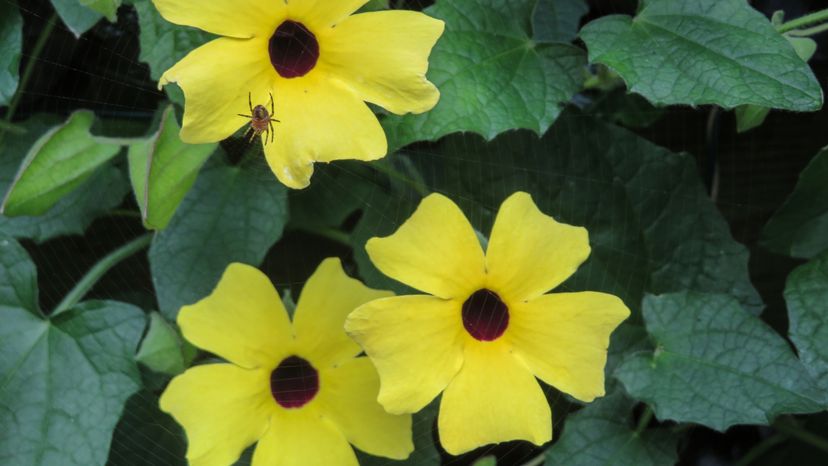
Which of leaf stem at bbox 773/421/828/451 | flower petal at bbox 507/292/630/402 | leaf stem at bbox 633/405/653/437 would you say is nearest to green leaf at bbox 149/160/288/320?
flower petal at bbox 507/292/630/402

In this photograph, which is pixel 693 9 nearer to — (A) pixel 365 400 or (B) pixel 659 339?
(B) pixel 659 339

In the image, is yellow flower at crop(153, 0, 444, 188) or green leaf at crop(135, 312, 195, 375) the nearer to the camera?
yellow flower at crop(153, 0, 444, 188)

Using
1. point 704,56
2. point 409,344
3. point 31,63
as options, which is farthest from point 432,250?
point 31,63

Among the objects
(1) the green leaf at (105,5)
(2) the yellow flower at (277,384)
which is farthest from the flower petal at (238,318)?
(1) the green leaf at (105,5)

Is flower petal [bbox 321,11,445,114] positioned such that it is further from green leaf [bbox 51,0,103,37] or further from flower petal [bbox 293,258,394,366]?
green leaf [bbox 51,0,103,37]

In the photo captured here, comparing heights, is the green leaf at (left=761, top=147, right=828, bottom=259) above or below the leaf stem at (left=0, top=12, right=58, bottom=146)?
below

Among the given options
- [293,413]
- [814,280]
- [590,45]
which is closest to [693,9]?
[590,45]
